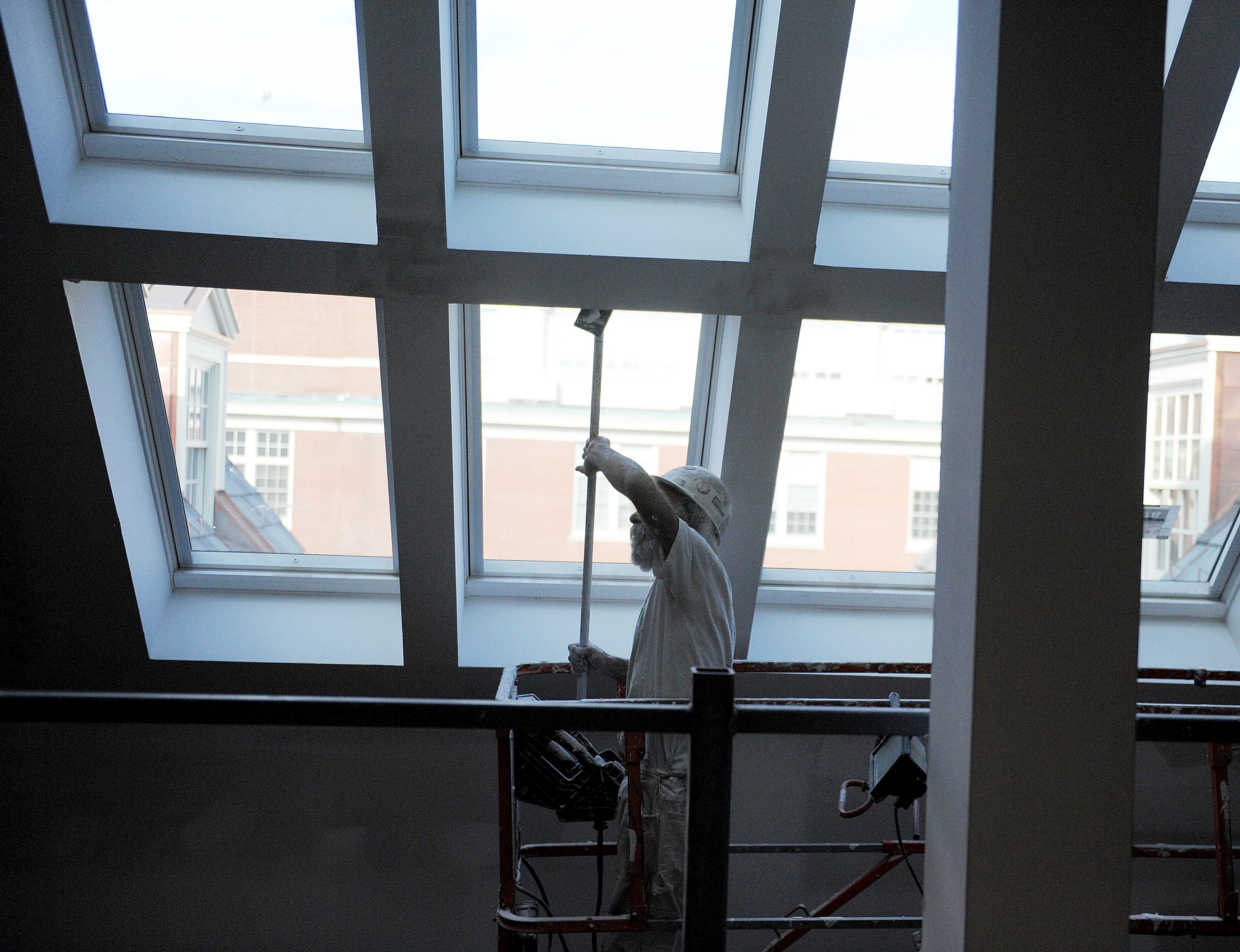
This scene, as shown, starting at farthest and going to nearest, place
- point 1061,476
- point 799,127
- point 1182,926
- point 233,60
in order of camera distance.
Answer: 1. point 233,60
2. point 799,127
3. point 1182,926
4. point 1061,476

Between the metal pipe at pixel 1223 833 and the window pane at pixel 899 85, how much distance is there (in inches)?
63.6

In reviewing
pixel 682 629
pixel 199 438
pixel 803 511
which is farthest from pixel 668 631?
pixel 199 438

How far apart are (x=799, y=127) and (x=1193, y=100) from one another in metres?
0.93

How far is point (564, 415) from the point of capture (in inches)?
129

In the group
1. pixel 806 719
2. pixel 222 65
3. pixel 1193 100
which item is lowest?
pixel 806 719

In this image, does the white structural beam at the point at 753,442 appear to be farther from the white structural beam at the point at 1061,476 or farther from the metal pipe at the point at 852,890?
the white structural beam at the point at 1061,476

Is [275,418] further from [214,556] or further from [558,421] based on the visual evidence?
[558,421]

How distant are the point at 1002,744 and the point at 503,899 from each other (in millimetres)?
1310

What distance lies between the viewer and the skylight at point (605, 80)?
254cm

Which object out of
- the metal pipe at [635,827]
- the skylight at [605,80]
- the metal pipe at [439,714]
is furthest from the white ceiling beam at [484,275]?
the metal pipe at [439,714]

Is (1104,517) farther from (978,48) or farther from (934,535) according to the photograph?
(934,535)

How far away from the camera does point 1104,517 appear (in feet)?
4.01

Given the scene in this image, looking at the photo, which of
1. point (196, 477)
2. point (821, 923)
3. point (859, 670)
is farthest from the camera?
point (196, 477)

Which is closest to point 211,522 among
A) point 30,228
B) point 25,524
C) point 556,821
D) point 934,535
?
point 25,524
